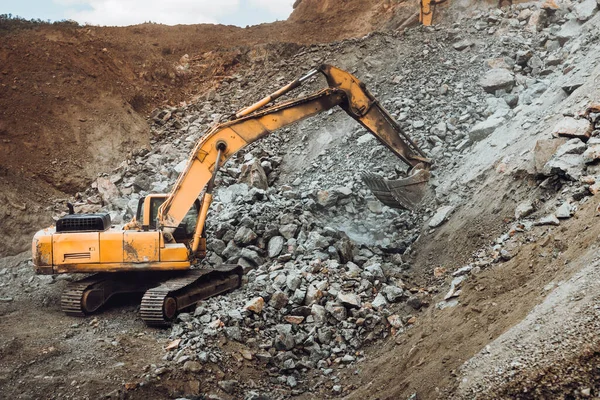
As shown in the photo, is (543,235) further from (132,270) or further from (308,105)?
(132,270)

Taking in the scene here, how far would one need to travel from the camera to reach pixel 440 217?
30.5 ft

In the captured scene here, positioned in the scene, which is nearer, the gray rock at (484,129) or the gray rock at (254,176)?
the gray rock at (484,129)

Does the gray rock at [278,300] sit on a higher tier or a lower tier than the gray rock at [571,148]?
higher

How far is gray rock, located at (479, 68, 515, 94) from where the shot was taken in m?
12.4

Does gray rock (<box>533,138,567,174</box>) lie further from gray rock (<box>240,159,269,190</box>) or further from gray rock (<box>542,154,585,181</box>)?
gray rock (<box>240,159,269,190</box>)

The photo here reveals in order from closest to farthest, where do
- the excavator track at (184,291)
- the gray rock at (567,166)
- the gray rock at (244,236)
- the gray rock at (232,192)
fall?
the gray rock at (567,166) → the excavator track at (184,291) → the gray rock at (244,236) → the gray rock at (232,192)

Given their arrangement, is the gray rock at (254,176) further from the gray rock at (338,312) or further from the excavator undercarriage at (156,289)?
the gray rock at (338,312)

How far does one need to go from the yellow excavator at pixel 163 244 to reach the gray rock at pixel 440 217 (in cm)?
242

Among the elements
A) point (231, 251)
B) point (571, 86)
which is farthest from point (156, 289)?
point (571, 86)

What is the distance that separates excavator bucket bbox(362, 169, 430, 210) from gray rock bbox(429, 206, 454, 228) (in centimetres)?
74

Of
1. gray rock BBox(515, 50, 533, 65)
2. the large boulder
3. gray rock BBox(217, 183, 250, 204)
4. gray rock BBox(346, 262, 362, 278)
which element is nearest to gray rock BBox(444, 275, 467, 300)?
gray rock BBox(346, 262, 362, 278)

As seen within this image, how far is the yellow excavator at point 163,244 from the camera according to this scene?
7.99 metres

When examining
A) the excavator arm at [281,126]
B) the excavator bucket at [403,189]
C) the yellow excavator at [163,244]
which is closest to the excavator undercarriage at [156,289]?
the yellow excavator at [163,244]

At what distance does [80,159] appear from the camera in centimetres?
1476
